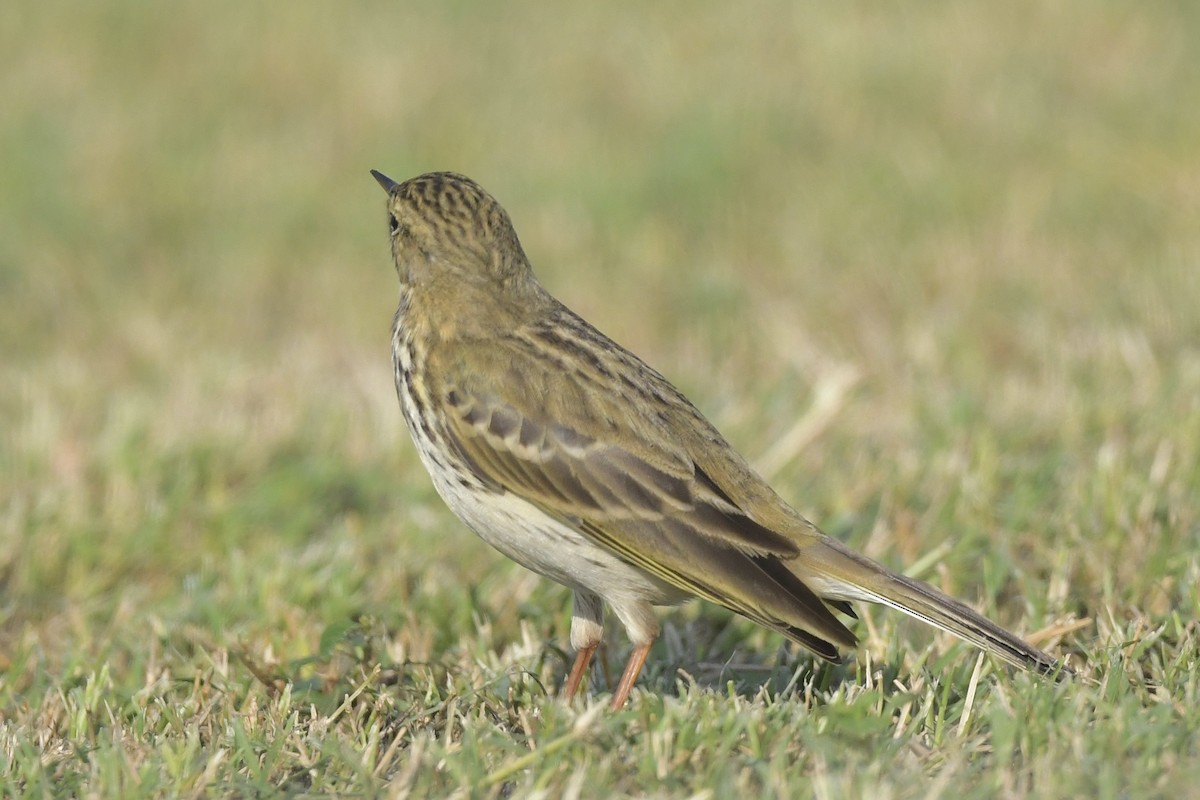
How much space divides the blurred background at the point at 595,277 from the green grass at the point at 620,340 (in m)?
0.04

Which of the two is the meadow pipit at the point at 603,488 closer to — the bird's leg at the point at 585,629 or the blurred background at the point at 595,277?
the bird's leg at the point at 585,629

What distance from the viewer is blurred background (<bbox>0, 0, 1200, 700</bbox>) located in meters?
6.83

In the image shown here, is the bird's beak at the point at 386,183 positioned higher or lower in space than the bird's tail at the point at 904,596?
higher

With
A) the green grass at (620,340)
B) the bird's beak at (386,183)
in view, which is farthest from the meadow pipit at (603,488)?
the bird's beak at (386,183)

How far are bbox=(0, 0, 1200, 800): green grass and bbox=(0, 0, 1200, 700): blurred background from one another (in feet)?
0.12

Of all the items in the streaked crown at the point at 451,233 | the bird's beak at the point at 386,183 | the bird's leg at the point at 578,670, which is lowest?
the bird's leg at the point at 578,670

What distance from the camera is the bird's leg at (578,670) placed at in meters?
5.22

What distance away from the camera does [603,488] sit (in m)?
5.09

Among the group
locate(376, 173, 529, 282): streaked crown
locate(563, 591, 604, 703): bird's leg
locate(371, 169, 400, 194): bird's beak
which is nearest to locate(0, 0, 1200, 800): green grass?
locate(563, 591, 604, 703): bird's leg

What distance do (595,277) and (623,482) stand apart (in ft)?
21.5

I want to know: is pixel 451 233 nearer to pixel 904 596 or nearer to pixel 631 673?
pixel 631 673

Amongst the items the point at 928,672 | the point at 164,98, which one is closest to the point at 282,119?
the point at 164,98

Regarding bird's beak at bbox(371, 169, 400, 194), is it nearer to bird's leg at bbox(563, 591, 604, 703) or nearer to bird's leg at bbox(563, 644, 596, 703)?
bird's leg at bbox(563, 591, 604, 703)

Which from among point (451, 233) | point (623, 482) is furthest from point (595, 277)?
point (623, 482)
